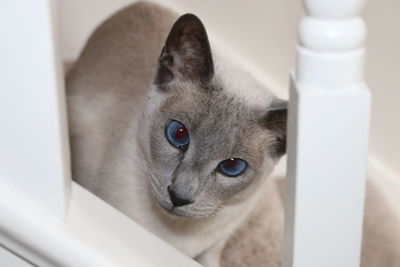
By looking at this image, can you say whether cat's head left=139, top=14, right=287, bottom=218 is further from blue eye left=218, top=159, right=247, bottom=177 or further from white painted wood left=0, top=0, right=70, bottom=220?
white painted wood left=0, top=0, right=70, bottom=220

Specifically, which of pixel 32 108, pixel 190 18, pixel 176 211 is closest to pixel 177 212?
pixel 176 211

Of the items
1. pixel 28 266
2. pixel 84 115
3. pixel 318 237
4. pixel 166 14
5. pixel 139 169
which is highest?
pixel 166 14

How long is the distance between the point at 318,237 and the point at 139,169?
63cm

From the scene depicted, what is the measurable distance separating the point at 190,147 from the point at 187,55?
0.54 ft

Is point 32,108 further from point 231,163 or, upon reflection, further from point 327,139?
point 231,163

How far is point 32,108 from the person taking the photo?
699 millimetres

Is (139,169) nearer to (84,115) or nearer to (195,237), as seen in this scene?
A: (195,237)

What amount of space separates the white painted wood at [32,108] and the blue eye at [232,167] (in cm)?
42

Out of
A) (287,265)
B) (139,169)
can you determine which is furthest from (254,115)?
(287,265)

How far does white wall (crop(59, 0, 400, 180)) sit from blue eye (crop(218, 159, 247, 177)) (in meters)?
0.66

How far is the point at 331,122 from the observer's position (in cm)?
67

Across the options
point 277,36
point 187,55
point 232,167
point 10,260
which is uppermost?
point 277,36

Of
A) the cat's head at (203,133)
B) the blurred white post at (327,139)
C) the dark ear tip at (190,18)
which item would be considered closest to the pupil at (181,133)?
the cat's head at (203,133)

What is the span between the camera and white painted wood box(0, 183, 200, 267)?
732mm
